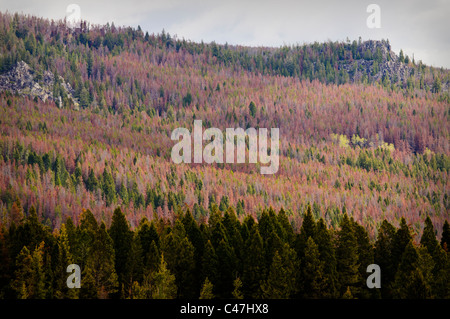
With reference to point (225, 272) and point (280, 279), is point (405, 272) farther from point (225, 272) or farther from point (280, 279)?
point (225, 272)

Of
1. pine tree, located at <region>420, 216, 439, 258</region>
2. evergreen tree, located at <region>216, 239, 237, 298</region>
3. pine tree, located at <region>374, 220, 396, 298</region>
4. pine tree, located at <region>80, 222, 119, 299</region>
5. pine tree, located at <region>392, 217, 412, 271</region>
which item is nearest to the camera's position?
pine tree, located at <region>80, 222, 119, 299</region>

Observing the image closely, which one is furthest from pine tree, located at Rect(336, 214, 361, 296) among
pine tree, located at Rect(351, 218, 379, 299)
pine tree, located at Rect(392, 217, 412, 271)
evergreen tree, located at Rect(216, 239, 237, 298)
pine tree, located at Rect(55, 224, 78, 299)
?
pine tree, located at Rect(55, 224, 78, 299)

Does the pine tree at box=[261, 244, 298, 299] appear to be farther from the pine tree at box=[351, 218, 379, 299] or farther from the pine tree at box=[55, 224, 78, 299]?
the pine tree at box=[55, 224, 78, 299]

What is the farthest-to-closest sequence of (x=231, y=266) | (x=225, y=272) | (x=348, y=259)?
(x=231, y=266)
(x=225, y=272)
(x=348, y=259)

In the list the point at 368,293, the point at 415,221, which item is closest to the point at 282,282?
the point at 368,293

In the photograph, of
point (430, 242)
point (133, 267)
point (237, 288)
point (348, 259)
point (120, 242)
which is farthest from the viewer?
point (430, 242)

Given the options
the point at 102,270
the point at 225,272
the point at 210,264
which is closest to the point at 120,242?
the point at 102,270

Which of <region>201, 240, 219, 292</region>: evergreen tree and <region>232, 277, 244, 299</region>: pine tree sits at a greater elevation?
<region>201, 240, 219, 292</region>: evergreen tree

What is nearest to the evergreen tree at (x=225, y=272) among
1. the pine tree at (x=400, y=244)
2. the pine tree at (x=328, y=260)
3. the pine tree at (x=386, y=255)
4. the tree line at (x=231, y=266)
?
the tree line at (x=231, y=266)

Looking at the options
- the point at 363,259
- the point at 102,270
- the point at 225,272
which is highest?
the point at 363,259

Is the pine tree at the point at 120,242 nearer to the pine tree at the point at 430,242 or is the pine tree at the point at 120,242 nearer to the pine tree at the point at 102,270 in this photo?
the pine tree at the point at 102,270

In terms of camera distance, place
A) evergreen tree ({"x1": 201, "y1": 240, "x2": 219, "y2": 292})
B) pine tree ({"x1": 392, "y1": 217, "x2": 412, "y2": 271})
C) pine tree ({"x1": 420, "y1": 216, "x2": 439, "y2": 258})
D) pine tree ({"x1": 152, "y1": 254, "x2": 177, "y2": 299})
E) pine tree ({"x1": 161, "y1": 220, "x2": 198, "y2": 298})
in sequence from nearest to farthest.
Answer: pine tree ({"x1": 152, "y1": 254, "x2": 177, "y2": 299}) → evergreen tree ({"x1": 201, "y1": 240, "x2": 219, "y2": 292}) → pine tree ({"x1": 161, "y1": 220, "x2": 198, "y2": 298}) → pine tree ({"x1": 392, "y1": 217, "x2": 412, "y2": 271}) → pine tree ({"x1": 420, "y1": 216, "x2": 439, "y2": 258})
